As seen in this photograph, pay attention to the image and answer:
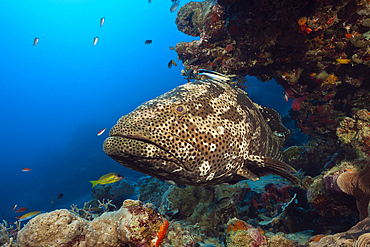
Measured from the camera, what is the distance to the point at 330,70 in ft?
14.5

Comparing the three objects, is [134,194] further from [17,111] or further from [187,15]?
[17,111]

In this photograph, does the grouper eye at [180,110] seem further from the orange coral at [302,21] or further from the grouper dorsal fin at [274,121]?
the orange coral at [302,21]

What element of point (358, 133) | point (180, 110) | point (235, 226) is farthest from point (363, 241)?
point (358, 133)

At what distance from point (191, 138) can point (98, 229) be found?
7.55ft

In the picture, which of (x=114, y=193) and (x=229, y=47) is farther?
(x=114, y=193)

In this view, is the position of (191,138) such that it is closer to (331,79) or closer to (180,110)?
(180,110)

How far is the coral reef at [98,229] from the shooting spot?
2.33m

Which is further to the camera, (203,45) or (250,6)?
(203,45)

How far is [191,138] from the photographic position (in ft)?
6.97

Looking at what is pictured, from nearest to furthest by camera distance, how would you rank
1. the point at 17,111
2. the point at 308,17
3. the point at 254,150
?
the point at 254,150 < the point at 308,17 < the point at 17,111

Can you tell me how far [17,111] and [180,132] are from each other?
14322 cm

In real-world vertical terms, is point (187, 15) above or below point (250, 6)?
above

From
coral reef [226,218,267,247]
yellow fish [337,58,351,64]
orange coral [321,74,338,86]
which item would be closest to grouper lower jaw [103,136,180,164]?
coral reef [226,218,267,247]

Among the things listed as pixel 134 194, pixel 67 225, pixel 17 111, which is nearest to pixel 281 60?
pixel 67 225
